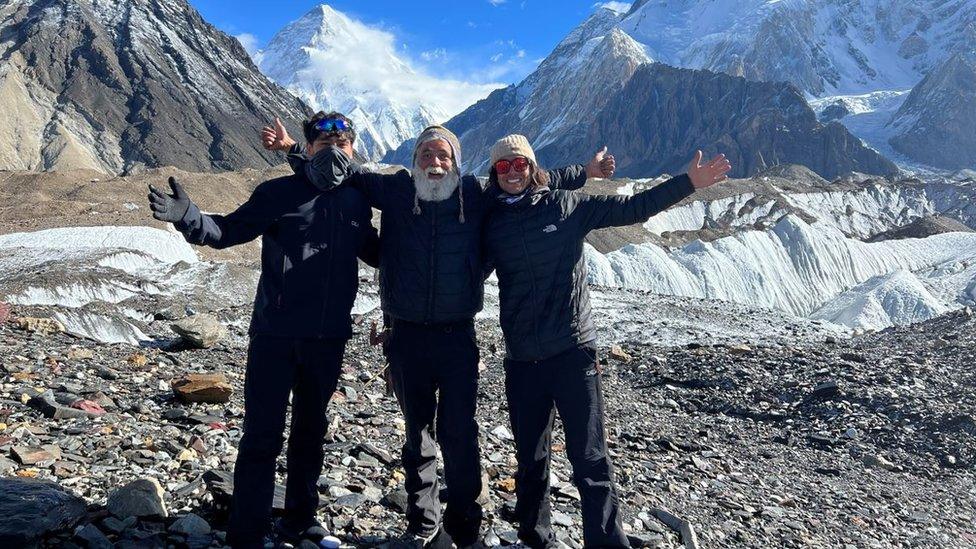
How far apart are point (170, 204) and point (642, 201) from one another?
2.88 m

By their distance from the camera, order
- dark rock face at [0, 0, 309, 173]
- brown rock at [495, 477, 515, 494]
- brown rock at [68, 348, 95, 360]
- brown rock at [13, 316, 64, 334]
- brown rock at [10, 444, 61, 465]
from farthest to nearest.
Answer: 1. dark rock face at [0, 0, 309, 173]
2. brown rock at [13, 316, 64, 334]
3. brown rock at [68, 348, 95, 360]
4. brown rock at [495, 477, 515, 494]
5. brown rock at [10, 444, 61, 465]

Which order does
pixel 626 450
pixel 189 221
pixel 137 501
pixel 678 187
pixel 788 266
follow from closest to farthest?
1. pixel 189 221
2. pixel 137 501
3. pixel 678 187
4. pixel 626 450
5. pixel 788 266

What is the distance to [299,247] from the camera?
14.5 ft

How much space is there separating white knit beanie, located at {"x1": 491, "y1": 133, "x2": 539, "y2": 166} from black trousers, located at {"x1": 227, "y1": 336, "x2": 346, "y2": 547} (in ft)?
5.19

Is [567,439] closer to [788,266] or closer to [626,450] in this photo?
[626,450]

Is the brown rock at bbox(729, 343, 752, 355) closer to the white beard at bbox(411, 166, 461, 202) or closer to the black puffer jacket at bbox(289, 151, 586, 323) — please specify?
the black puffer jacket at bbox(289, 151, 586, 323)

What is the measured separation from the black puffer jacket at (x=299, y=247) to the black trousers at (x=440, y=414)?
1.51 ft

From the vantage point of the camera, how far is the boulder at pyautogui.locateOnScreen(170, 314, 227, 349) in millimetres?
12242

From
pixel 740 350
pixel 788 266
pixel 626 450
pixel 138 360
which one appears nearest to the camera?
pixel 626 450

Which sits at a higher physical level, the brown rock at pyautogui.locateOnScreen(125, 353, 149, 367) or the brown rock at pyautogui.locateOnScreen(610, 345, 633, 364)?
the brown rock at pyautogui.locateOnScreen(610, 345, 633, 364)

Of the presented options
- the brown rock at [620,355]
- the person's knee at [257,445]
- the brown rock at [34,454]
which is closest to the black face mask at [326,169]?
the person's knee at [257,445]

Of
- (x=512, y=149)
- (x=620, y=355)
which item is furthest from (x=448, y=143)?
(x=620, y=355)

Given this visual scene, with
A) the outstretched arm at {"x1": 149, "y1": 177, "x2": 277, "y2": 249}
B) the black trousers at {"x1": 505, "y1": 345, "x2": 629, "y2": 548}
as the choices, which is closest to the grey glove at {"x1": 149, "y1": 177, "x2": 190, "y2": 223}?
the outstretched arm at {"x1": 149, "y1": 177, "x2": 277, "y2": 249}

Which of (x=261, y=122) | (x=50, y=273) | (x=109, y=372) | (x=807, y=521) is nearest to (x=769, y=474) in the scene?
(x=807, y=521)
